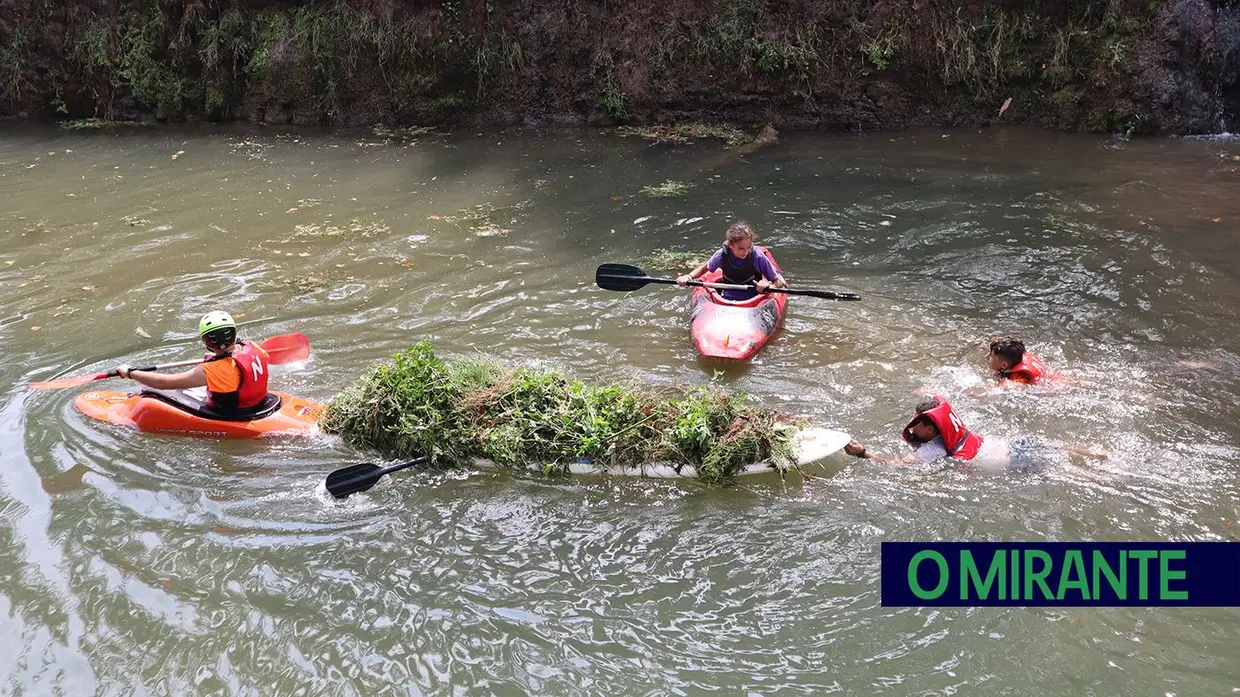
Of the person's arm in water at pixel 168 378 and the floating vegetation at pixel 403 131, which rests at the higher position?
the floating vegetation at pixel 403 131

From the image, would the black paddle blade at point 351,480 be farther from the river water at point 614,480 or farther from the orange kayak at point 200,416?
the orange kayak at point 200,416

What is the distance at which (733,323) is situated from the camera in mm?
7066

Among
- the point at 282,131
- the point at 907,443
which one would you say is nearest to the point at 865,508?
the point at 907,443

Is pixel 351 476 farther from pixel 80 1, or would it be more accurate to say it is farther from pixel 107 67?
pixel 80 1

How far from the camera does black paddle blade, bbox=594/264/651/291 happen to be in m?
7.52

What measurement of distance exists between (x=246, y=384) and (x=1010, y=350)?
16.8ft

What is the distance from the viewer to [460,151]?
13383 millimetres

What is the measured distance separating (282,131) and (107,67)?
11.4 ft

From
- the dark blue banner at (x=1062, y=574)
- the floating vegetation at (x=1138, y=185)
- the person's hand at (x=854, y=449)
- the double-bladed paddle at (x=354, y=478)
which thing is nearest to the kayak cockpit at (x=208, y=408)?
the double-bladed paddle at (x=354, y=478)

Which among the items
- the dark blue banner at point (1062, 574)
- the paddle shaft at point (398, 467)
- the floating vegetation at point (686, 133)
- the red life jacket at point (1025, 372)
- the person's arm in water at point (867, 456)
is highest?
the floating vegetation at point (686, 133)

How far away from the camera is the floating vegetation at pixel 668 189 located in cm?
1102

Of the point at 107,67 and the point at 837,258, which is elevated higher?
the point at 107,67

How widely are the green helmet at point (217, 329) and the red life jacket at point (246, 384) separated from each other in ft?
0.35

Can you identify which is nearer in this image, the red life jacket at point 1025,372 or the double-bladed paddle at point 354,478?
the double-bladed paddle at point 354,478
